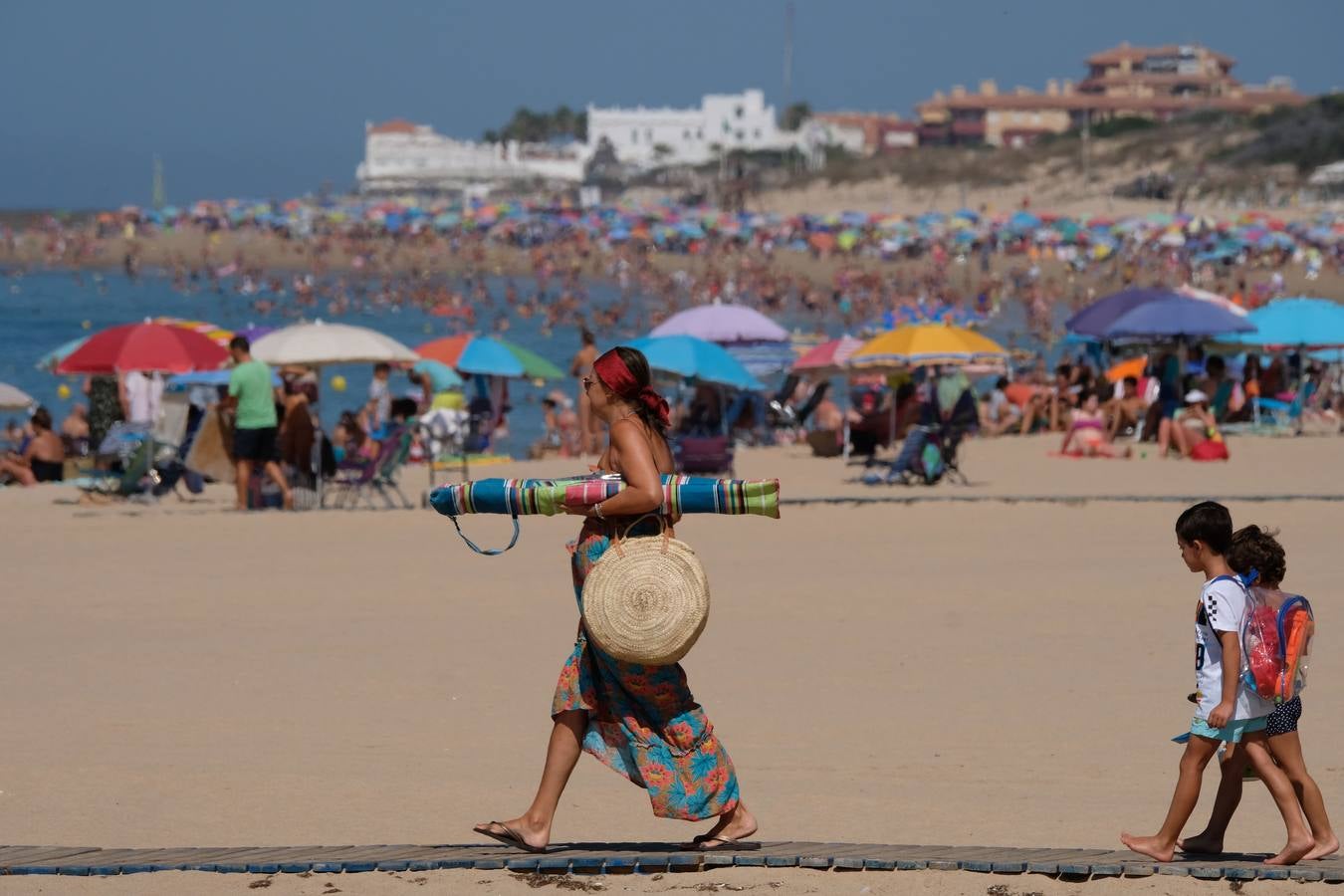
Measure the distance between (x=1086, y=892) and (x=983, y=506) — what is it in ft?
24.8

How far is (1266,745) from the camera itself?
12.8 ft

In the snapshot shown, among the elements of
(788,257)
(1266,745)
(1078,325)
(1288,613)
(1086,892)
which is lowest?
(1086,892)

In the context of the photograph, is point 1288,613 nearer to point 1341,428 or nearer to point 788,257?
point 1341,428

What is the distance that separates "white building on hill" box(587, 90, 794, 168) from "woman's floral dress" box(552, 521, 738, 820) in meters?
119

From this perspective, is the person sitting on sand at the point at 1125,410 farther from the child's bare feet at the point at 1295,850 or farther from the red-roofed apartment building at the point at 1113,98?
the red-roofed apartment building at the point at 1113,98

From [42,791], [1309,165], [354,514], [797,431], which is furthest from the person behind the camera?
[1309,165]

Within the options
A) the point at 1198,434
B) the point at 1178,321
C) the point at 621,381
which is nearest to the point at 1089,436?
the point at 1198,434

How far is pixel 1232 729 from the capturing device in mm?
3871

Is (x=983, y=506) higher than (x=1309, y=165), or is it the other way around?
(x=1309, y=165)

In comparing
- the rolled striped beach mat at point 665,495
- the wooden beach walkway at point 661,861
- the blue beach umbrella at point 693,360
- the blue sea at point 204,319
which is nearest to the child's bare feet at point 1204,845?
the wooden beach walkway at point 661,861

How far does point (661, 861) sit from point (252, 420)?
25.5 feet

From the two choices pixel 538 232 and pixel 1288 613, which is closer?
pixel 1288 613

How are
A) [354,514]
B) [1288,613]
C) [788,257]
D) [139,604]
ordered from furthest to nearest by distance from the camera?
[788,257] < [354,514] < [139,604] < [1288,613]

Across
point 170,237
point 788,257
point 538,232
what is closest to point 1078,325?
point 788,257
